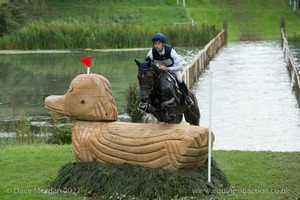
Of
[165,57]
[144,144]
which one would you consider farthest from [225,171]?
[165,57]

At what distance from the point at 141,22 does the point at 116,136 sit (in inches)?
1693

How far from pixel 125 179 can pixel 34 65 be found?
23.4 metres

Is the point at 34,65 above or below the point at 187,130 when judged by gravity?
below

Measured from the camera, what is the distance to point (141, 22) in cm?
5141

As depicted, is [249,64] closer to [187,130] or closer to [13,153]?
[13,153]

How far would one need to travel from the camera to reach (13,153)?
11609mm

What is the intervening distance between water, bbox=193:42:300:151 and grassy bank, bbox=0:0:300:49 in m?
9.31

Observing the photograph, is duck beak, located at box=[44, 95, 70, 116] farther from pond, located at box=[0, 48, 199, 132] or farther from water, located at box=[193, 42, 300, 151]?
pond, located at box=[0, 48, 199, 132]

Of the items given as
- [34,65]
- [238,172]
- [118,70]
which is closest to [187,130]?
[238,172]

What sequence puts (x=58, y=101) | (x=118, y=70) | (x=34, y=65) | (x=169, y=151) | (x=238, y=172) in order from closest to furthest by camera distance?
(x=169, y=151), (x=58, y=101), (x=238, y=172), (x=118, y=70), (x=34, y=65)

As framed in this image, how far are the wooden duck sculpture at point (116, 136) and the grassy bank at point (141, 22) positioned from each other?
29.6 m

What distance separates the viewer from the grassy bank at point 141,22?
39094mm

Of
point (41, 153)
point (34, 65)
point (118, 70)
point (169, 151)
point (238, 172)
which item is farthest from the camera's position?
point (34, 65)

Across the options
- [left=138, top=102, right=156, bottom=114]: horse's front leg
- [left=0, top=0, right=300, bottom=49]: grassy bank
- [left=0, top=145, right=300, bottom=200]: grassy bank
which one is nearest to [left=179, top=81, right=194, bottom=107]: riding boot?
[left=138, top=102, right=156, bottom=114]: horse's front leg
